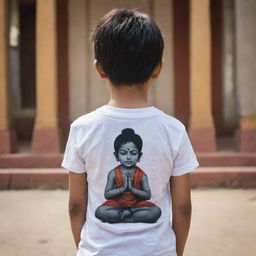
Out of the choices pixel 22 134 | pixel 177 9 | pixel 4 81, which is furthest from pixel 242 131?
pixel 22 134

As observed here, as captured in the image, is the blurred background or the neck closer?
the neck

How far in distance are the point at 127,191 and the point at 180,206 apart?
20cm

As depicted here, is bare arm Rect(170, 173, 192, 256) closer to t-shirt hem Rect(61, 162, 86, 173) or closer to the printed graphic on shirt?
the printed graphic on shirt

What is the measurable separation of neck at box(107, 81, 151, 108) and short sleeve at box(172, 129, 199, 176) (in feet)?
0.54

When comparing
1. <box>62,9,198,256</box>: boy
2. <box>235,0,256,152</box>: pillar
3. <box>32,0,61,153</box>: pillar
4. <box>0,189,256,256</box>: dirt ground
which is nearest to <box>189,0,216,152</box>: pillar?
<box>235,0,256,152</box>: pillar

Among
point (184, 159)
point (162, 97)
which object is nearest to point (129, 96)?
point (184, 159)

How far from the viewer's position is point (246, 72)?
621 centimetres

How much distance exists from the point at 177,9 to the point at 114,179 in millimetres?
6942

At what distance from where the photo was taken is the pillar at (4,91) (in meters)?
6.26

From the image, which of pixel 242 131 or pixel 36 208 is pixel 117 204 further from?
pixel 242 131

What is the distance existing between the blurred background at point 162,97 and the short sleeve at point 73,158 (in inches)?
82.0

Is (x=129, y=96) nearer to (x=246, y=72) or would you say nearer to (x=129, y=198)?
(x=129, y=198)

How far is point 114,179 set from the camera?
1.20 m

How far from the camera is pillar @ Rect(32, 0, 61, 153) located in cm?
625
